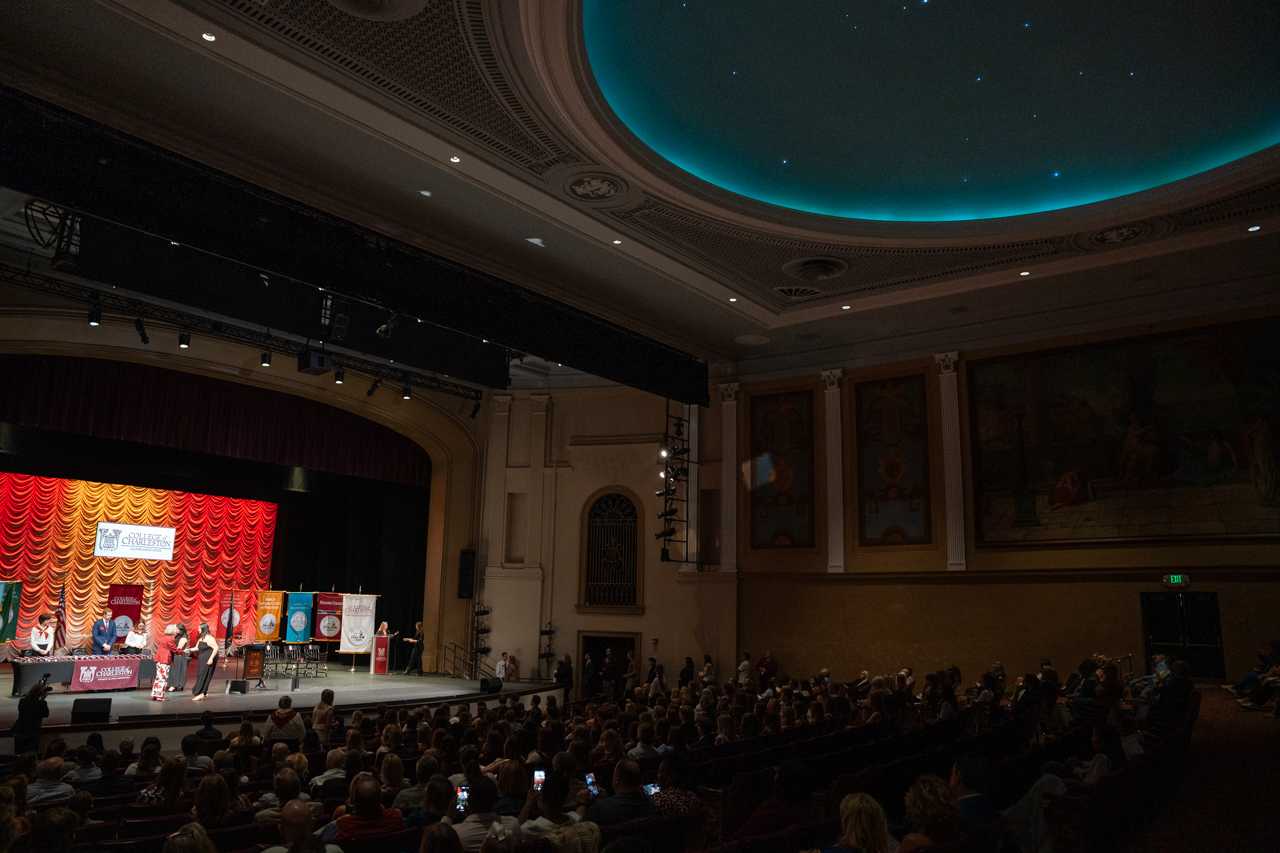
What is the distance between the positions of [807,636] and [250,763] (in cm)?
1003

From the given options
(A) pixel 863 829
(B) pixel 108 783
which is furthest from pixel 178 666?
(A) pixel 863 829

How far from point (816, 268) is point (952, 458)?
4134mm

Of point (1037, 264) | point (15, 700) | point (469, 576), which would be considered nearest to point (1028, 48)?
point (1037, 264)

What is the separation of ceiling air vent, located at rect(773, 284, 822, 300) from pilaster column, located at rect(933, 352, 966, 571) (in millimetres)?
2717

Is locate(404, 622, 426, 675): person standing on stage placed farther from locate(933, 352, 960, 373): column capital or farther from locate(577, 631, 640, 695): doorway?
locate(933, 352, 960, 373): column capital

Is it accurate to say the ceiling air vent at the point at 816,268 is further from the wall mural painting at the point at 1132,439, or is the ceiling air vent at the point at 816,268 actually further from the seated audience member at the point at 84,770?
the seated audience member at the point at 84,770

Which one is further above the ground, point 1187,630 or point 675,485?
point 675,485

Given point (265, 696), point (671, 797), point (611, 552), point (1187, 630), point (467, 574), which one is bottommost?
point (265, 696)

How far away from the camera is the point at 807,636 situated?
48.7ft

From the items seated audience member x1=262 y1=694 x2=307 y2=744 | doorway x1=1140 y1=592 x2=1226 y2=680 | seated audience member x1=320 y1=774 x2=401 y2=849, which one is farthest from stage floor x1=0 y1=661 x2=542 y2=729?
doorway x1=1140 y1=592 x2=1226 y2=680

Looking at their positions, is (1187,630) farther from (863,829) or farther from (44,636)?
(44,636)

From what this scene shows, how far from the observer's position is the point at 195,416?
15234 millimetres

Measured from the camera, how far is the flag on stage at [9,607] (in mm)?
16406

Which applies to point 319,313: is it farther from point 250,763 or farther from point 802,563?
point 802,563
